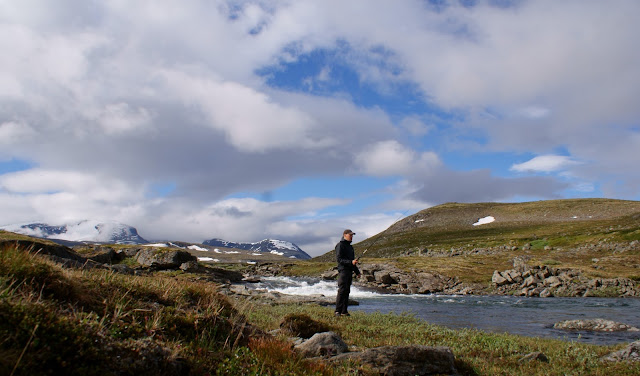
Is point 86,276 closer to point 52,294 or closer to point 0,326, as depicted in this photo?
point 52,294

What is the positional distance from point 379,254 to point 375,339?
406 ft

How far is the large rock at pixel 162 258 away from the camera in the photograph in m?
36.4

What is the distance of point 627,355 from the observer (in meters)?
9.41

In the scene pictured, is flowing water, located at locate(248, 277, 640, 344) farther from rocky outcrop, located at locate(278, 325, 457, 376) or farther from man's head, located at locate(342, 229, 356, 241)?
rocky outcrop, located at locate(278, 325, 457, 376)

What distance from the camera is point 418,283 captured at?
46.3 metres

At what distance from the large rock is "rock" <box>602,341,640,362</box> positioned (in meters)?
34.5

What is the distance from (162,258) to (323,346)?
113 feet

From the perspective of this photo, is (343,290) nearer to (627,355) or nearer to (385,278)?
(627,355)

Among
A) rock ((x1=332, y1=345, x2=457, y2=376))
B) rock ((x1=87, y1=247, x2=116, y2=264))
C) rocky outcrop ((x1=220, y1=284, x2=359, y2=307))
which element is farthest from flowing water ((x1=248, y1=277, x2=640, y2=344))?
rock ((x1=87, y1=247, x2=116, y2=264))

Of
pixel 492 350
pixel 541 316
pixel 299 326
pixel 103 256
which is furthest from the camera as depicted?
pixel 103 256

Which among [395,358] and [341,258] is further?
[341,258]

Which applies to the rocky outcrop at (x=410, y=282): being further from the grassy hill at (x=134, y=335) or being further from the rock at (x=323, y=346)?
the rock at (x=323, y=346)

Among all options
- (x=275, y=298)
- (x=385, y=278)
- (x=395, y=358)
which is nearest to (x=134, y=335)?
(x=395, y=358)

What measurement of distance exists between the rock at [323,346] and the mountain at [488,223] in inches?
3586
